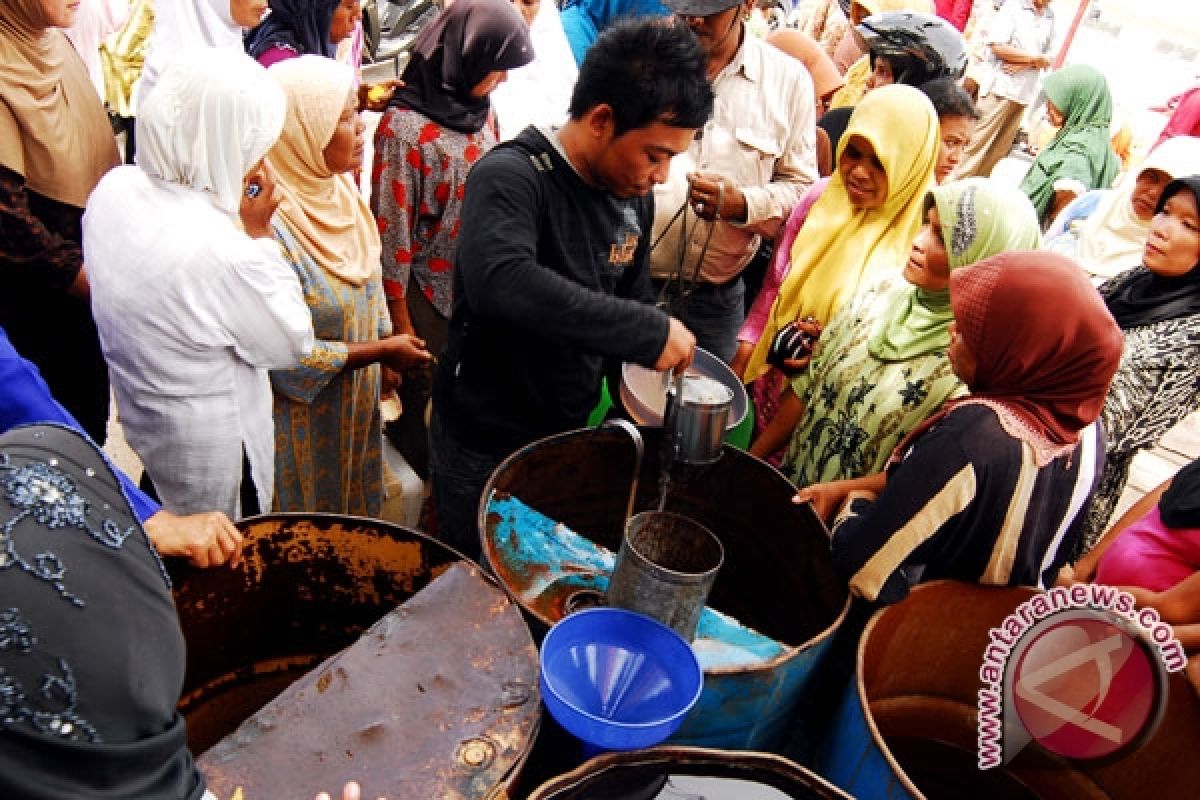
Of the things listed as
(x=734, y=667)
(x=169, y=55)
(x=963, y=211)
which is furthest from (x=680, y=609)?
(x=169, y=55)

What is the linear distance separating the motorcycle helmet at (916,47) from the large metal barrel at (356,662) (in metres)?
2.68

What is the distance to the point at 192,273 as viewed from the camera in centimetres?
146

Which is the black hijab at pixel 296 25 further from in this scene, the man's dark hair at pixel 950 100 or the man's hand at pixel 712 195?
the man's dark hair at pixel 950 100

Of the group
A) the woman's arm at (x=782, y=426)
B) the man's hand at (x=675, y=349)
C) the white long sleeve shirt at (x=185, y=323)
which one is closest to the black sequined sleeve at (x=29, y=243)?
the white long sleeve shirt at (x=185, y=323)

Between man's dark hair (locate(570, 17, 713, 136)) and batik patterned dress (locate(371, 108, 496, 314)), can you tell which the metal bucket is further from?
batik patterned dress (locate(371, 108, 496, 314))

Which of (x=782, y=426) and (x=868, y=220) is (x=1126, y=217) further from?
(x=782, y=426)

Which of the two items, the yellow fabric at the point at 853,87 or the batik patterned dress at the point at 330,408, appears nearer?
the batik patterned dress at the point at 330,408

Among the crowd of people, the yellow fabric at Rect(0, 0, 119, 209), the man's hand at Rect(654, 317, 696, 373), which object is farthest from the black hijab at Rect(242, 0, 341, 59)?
the man's hand at Rect(654, 317, 696, 373)

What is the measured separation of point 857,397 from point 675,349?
61cm

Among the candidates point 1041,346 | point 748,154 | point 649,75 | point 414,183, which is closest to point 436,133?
point 414,183

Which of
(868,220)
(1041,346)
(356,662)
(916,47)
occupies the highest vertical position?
(916,47)

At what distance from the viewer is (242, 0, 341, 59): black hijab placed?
2764 millimetres

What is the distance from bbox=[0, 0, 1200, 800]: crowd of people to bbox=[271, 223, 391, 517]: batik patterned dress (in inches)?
0.4

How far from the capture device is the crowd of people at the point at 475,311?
0.83 metres
